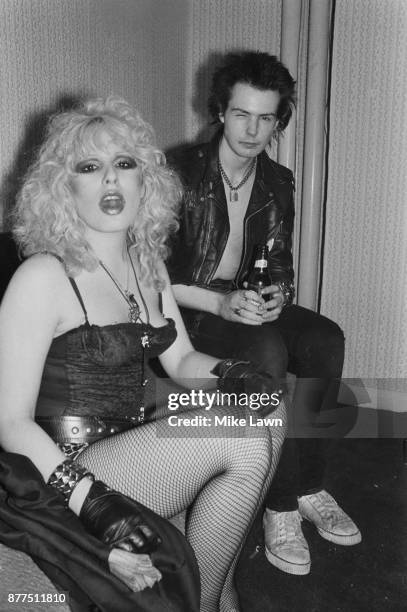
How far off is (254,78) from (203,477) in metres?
1.42

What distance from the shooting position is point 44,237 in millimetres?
1519

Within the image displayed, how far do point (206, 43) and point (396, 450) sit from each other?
7.85ft

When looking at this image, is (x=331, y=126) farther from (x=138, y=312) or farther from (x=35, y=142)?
(x=138, y=312)

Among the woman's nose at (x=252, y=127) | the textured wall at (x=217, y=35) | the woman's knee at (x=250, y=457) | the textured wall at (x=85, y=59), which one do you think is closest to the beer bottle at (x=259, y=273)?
the woman's nose at (x=252, y=127)

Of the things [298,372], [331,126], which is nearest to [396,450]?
[298,372]

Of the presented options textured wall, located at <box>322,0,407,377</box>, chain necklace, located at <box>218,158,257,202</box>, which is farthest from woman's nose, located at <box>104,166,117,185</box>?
textured wall, located at <box>322,0,407,377</box>

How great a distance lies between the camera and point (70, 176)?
5.06ft

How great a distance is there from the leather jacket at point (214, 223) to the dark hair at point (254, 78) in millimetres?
145

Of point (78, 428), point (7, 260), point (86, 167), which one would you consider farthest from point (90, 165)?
point (78, 428)

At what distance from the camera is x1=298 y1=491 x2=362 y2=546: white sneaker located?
2.07 m

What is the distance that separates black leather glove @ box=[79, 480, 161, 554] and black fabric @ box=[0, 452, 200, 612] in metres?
0.02

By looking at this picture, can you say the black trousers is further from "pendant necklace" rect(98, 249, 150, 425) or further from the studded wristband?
the studded wristband

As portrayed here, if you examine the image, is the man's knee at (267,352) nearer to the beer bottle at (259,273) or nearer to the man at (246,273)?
the man at (246,273)

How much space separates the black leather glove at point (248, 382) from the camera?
1525 millimetres
